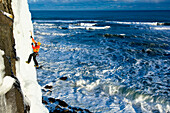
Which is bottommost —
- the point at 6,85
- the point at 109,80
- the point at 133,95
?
the point at 133,95

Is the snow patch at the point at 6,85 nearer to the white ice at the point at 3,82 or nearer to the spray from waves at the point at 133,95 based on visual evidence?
the white ice at the point at 3,82

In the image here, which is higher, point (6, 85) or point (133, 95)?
point (6, 85)

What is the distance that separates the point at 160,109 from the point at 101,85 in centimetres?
396

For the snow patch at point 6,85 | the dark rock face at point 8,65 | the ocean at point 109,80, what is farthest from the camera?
the ocean at point 109,80

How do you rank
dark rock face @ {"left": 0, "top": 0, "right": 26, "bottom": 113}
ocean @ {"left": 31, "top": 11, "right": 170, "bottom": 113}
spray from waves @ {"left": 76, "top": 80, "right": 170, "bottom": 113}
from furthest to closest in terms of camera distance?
ocean @ {"left": 31, "top": 11, "right": 170, "bottom": 113} → spray from waves @ {"left": 76, "top": 80, "right": 170, "bottom": 113} → dark rock face @ {"left": 0, "top": 0, "right": 26, "bottom": 113}

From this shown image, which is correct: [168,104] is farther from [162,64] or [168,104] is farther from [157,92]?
[162,64]

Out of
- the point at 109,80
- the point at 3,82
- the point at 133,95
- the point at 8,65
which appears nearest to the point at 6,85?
the point at 3,82

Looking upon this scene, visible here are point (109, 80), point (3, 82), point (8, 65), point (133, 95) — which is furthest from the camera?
point (109, 80)

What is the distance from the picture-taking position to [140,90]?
9.71m

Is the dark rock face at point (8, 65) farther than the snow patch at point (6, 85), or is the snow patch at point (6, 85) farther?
→ the dark rock face at point (8, 65)

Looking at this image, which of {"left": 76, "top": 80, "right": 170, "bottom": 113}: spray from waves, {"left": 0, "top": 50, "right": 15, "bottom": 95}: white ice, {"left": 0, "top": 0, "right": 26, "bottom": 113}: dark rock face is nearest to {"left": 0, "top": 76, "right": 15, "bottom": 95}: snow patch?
{"left": 0, "top": 50, "right": 15, "bottom": 95}: white ice

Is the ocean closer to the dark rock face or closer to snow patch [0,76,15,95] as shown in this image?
the dark rock face

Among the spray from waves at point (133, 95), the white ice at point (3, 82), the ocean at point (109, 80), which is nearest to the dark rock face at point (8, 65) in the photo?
the white ice at point (3, 82)

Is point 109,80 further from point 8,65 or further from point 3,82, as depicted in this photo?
point 3,82
